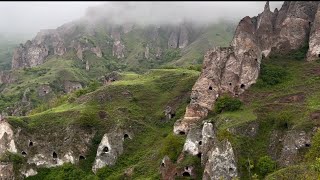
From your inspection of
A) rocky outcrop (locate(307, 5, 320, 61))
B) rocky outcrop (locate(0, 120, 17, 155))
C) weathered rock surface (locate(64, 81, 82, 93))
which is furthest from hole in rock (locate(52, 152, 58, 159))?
weathered rock surface (locate(64, 81, 82, 93))

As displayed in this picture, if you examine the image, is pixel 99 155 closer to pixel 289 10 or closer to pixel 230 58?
pixel 230 58

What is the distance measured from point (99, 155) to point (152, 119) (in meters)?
14.8

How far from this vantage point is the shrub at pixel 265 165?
58312mm

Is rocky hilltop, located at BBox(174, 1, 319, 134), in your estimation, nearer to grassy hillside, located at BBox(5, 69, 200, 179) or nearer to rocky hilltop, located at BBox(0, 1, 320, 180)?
rocky hilltop, located at BBox(0, 1, 320, 180)

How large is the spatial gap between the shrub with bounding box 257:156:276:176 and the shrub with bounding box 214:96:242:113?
570 inches

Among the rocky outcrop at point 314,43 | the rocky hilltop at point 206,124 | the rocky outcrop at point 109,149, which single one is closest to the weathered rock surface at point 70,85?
the rocky hilltop at point 206,124

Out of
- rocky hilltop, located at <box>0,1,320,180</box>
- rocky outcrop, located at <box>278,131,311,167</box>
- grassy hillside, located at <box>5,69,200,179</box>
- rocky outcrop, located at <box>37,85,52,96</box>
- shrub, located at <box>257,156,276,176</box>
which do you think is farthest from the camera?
rocky outcrop, located at <box>37,85,52,96</box>

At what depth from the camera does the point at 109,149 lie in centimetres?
7356

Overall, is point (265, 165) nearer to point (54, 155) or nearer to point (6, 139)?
point (54, 155)

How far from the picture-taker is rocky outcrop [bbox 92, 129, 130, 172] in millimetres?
72125

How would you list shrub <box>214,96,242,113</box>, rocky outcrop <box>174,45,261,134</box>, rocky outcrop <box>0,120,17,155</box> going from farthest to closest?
1. rocky outcrop <box>0,120,17,155</box>
2. rocky outcrop <box>174,45,261,134</box>
3. shrub <box>214,96,242,113</box>

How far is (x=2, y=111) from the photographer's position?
154 metres

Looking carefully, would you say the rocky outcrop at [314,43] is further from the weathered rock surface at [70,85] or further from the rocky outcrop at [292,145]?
the weathered rock surface at [70,85]

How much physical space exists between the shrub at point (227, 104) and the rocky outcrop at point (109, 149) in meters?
16.3
